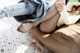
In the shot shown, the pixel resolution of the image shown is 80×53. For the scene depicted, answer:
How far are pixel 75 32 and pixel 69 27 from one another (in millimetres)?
88

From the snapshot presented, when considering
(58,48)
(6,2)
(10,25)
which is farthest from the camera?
(6,2)

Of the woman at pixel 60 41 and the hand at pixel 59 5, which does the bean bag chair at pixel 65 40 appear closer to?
the woman at pixel 60 41

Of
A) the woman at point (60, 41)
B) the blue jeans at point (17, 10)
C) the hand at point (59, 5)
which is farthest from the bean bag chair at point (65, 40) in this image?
the blue jeans at point (17, 10)

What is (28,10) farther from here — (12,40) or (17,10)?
(12,40)

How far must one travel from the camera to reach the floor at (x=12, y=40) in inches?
56.2

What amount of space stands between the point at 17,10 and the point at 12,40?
1.84 feet

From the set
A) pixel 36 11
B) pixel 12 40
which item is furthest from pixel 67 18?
pixel 12 40

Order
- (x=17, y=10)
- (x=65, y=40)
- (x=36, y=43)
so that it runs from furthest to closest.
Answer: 1. (x=36, y=43)
2. (x=65, y=40)
3. (x=17, y=10)

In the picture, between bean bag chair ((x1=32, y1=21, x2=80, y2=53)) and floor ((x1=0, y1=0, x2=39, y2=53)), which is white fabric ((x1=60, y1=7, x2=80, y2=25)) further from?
floor ((x1=0, y1=0, x2=39, y2=53))

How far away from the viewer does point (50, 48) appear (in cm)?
129

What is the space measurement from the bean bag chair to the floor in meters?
0.23

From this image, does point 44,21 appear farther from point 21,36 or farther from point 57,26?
point 21,36

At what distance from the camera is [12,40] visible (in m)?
1.51

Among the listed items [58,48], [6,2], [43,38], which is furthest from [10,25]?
[58,48]
